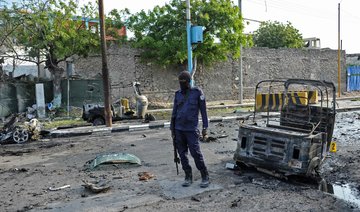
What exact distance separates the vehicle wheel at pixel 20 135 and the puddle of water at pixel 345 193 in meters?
8.89

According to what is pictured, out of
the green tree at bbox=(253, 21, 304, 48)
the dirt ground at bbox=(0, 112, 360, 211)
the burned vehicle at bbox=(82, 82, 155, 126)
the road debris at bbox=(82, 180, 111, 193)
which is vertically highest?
the green tree at bbox=(253, 21, 304, 48)

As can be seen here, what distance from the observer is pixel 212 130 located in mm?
11438

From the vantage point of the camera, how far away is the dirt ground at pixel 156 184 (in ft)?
15.4

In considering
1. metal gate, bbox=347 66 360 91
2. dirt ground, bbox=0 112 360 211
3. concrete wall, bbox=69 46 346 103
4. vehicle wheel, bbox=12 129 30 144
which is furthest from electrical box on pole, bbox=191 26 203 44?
metal gate, bbox=347 66 360 91

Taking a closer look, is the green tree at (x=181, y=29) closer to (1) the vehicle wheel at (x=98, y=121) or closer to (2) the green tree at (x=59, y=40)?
(2) the green tree at (x=59, y=40)

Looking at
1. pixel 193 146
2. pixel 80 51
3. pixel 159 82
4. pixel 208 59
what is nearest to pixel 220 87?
pixel 208 59

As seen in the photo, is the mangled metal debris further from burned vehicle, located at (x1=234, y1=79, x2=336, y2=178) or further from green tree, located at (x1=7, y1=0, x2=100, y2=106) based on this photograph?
green tree, located at (x1=7, y1=0, x2=100, y2=106)

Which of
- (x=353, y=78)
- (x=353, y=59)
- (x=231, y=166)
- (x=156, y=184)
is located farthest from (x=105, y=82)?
A: (x=353, y=59)

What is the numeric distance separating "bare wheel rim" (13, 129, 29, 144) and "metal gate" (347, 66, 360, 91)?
2676cm

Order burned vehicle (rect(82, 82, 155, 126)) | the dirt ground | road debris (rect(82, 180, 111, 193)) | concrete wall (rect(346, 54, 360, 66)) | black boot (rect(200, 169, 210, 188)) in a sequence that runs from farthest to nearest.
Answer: concrete wall (rect(346, 54, 360, 66)) → burned vehicle (rect(82, 82, 155, 126)) → black boot (rect(200, 169, 210, 188)) → road debris (rect(82, 180, 111, 193)) → the dirt ground

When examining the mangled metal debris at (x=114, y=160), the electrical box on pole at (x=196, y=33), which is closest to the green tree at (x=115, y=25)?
the electrical box on pole at (x=196, y=33)

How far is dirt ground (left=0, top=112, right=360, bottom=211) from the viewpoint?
470cm

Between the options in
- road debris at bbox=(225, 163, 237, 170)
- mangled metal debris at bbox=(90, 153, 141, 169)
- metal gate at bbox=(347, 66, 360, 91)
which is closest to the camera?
road debris at bbox=(225, 163, 237, 170)

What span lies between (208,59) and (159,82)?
348cm
